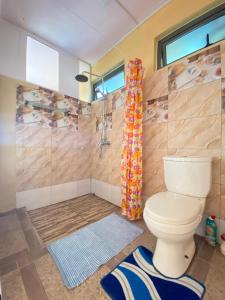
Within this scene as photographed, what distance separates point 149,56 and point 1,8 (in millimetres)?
1943

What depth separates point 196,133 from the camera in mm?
1441

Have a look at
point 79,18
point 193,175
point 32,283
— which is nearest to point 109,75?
point 79,18

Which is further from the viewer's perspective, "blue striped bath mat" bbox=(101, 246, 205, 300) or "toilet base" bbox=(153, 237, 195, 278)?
"toilet base" bbox=(153, 237, 195, 278)

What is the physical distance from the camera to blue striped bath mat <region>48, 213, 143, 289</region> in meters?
1.04

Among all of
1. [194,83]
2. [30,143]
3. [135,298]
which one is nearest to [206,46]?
[194,83]

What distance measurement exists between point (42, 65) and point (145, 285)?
291 centimetres

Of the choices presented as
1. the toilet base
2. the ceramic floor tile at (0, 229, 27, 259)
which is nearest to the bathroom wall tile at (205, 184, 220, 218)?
the toilet base

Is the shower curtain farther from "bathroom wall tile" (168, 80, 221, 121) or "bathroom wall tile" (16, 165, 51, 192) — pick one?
"bathroom wall tile" (16, 165, 51, 192)

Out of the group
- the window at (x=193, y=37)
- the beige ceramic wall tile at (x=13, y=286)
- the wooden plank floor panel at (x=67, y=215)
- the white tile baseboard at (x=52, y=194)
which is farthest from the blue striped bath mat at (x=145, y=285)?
the window at (x=193, y=37)

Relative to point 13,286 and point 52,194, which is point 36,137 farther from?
point 13,286

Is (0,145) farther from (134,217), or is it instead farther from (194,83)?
(194,83)

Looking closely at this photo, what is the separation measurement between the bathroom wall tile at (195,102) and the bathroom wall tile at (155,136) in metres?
0.16

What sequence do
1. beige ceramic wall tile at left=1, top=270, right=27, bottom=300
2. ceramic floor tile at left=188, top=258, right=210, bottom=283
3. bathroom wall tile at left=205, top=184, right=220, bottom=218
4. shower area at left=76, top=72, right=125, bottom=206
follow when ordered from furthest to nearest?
shower area at left=76, top=72, right=125, bottom=206 → bathroom wall tile at left=205, top=184, right=220, bottom=218 → ceramic floor tile at left=188, top=258, right=210, bottom=283 → beige ceramic wall tile at left=1, top=270, right=27, bottom=300

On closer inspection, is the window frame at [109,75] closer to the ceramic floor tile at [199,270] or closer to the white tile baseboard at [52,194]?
the white tile baseboard at [52,194]
